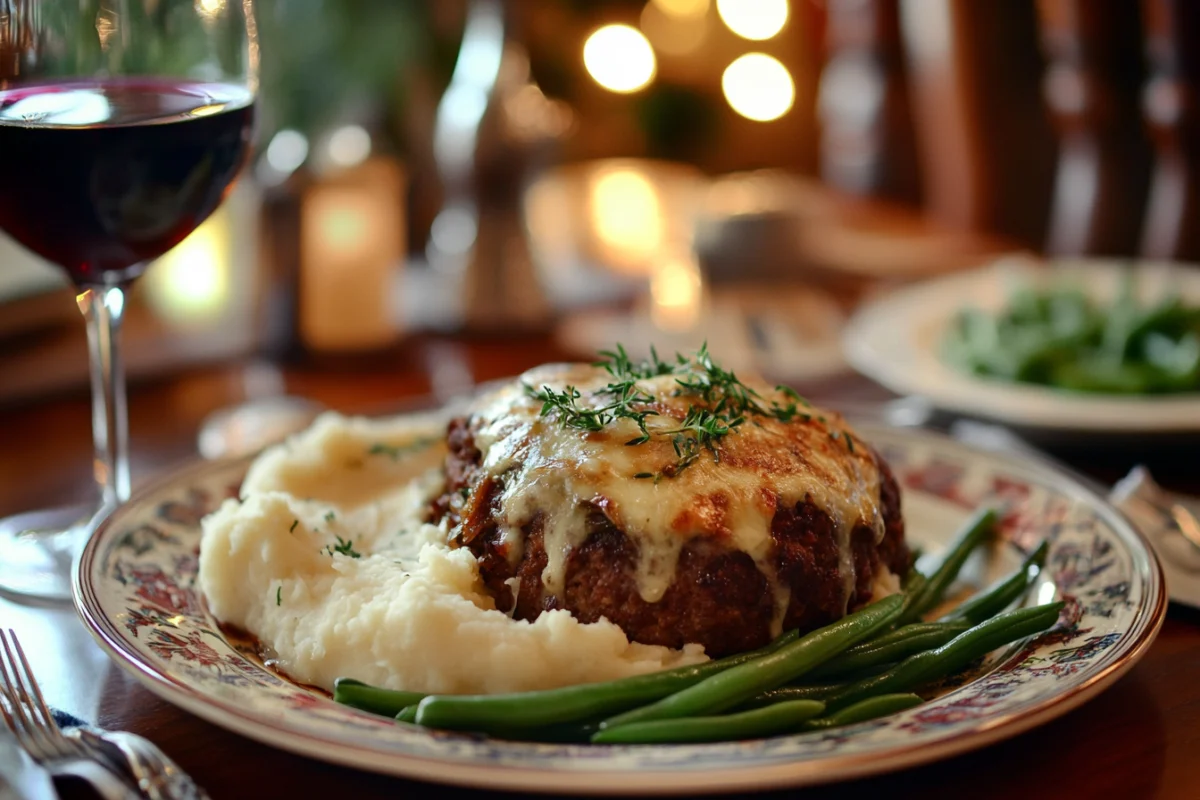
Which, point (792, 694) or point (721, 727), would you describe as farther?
point (792, 694)

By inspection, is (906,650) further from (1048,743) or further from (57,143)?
(57,143)

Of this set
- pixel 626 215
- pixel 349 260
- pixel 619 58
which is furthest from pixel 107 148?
pixel 619 58

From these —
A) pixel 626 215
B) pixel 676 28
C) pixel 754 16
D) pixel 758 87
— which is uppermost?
pixel 754 16

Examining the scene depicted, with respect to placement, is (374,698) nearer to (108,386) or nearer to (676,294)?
(108,386)

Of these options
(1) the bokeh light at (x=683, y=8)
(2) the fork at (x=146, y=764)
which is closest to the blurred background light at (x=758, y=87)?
(1) the bokeh light at (x=683, y=8)

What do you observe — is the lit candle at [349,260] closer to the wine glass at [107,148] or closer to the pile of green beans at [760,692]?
the wine glass at [107,148]

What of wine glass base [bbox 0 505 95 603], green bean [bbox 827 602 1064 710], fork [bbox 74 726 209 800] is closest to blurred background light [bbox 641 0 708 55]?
wine glass base [bbox 0 505 95 603]

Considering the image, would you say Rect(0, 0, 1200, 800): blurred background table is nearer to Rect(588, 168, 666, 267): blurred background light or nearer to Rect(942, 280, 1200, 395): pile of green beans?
Rect(588, 168, 666, 267): blurred background light
